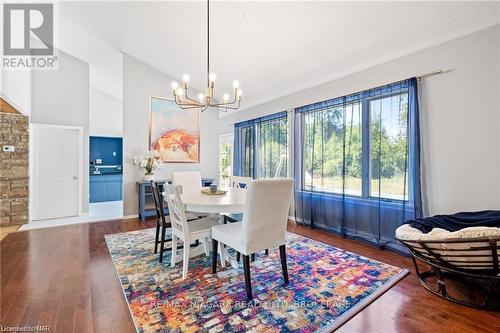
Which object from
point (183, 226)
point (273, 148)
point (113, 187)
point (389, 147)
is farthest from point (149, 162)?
point (389, 147)

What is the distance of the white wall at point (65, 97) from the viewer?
4637 millimetres

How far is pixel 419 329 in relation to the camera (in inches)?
65.9

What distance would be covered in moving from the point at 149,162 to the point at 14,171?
2.32 meters

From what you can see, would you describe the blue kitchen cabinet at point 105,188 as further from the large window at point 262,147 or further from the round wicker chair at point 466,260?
the round wicker chair at point 466,260

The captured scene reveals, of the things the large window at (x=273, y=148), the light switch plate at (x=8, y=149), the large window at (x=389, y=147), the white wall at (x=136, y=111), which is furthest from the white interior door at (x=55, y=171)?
the large window at (x=389, y=147)

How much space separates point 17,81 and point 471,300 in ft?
20.8

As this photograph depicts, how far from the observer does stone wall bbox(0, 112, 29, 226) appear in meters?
4.28

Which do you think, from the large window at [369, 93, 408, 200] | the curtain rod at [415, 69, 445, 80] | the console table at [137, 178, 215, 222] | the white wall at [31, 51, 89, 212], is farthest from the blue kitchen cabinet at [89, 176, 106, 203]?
the curtain rod at [415, 69, 445, 80]

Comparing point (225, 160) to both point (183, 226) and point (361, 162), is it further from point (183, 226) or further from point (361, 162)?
point (183, 226)

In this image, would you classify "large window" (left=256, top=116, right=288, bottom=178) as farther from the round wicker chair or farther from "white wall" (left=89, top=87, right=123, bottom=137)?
"white wall" (left=89, top=87, right=123, bottom=137)

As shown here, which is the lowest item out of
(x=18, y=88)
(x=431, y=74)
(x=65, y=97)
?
(x=431, y=74)

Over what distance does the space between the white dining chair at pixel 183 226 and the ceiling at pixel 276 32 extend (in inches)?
97.2

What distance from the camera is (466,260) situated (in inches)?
77.3

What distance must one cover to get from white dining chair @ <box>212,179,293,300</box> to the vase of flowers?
122 inches
